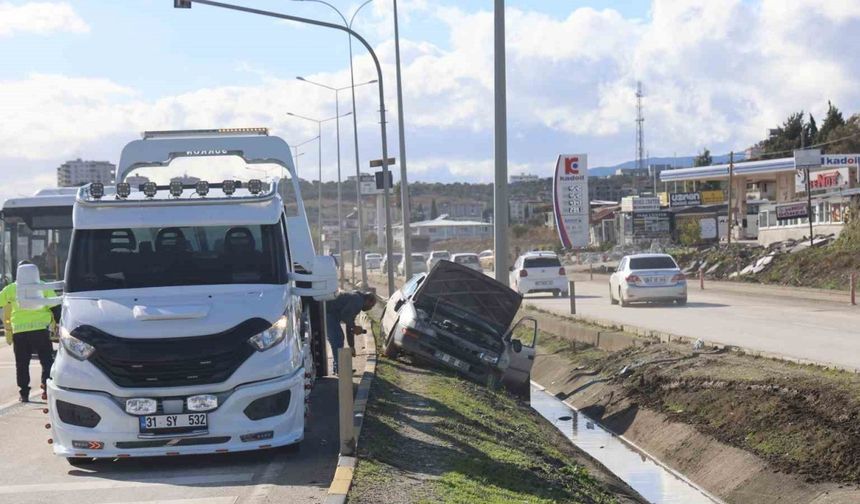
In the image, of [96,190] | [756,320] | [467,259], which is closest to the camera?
[96,190]

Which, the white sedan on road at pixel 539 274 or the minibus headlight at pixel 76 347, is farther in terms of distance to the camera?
the white sedan on road at pixel 539 274

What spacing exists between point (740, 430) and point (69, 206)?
1712 centimetres

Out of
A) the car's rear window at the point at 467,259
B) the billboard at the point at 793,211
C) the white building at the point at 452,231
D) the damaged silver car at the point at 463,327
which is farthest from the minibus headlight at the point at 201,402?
the white building at the point at 452,231

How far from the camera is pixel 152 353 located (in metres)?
10.3

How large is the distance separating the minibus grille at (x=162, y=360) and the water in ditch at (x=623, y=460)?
6420mm

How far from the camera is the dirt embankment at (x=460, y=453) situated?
9789 millimetres

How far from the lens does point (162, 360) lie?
10266mm

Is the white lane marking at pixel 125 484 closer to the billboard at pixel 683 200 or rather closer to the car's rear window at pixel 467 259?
the car's rear window at pixel 467 259

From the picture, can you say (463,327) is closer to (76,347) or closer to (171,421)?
(171,421)

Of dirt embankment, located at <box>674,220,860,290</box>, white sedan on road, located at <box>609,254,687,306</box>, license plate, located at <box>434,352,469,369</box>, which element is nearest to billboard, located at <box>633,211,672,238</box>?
dirt embankment, located at <box>674,220,860,290</box>

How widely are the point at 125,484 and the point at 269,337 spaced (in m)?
1.69

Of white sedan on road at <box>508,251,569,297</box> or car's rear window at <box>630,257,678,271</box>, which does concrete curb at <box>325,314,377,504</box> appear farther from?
white sedan on road at <box>508,251,569,297</box>

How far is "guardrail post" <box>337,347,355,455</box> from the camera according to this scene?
10508 millimetres

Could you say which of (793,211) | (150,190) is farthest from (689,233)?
(150,190)
